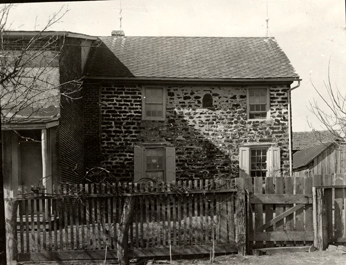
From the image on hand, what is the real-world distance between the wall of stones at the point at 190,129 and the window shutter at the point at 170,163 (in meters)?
0.17

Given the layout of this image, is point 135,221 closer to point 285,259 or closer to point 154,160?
point 285,259

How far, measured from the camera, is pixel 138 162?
14438mm

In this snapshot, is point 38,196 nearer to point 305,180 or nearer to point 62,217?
point 62,217

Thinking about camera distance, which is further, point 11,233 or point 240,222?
point 240,222

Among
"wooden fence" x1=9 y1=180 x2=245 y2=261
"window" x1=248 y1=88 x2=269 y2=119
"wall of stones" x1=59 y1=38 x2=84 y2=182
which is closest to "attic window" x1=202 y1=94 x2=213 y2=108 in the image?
"window" x1=248 y1=88 x2=269 y2=119

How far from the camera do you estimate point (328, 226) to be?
775 centimetres

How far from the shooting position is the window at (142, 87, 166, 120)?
14763 millimetres

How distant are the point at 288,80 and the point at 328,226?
26.7ft

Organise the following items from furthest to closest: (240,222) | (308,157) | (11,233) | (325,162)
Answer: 1. (308,157)
2. (325,162)
3. (240,222)
4. (11,233)

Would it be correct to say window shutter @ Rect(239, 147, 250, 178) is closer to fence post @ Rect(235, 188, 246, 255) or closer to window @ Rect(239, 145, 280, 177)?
window @ Rect(239, 145, 280, 177)

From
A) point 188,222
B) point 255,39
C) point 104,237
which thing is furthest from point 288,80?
point 104,237

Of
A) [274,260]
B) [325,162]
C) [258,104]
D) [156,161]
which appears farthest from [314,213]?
[325,162]

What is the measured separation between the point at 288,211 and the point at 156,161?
7.37 metres

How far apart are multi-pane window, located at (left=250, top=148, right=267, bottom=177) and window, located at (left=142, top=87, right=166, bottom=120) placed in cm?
348
